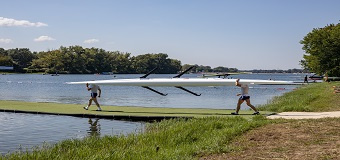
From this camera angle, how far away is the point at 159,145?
405 inches

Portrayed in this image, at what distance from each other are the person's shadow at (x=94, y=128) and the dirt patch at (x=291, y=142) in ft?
19.0

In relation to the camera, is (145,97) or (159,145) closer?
(159,145)

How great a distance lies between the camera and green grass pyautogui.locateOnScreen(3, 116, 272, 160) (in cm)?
879

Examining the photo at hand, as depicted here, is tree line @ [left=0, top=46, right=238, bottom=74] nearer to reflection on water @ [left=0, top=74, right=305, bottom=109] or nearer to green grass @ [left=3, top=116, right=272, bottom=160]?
reflection on water @ [left=0, top=74, right=305, bottom=109]

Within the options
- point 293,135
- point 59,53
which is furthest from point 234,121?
point 59,53

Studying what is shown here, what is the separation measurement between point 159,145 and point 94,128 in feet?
19.9

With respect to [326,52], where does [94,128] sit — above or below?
Answer: below

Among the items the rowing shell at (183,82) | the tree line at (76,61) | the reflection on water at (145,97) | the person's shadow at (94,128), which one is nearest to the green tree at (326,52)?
the reflection on water at (145,97)

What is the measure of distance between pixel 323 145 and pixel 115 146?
15.9 feet

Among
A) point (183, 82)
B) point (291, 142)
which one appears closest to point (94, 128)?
point (183, 82)

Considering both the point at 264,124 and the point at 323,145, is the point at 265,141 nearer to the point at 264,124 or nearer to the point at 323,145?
the point at 323,145

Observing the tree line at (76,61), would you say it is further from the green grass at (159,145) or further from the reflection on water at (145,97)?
the green grass at (159,145)

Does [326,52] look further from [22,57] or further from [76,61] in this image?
[22,57]

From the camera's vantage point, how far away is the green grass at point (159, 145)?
28.8 ft
